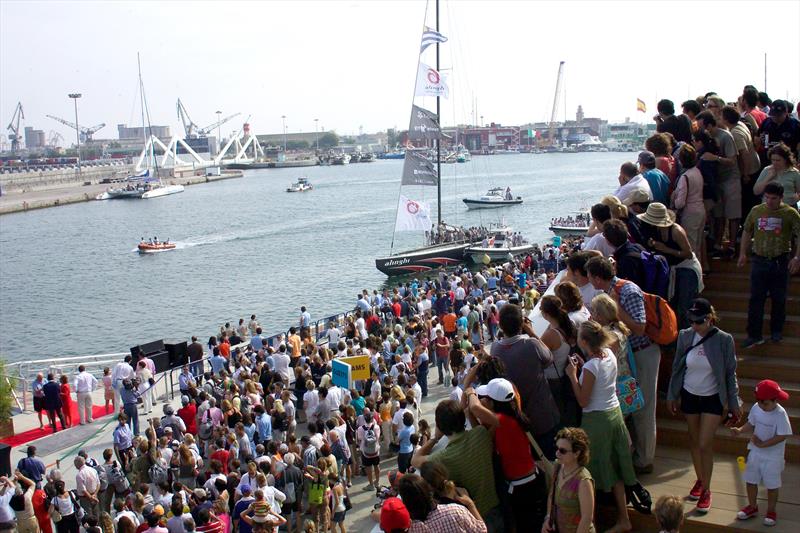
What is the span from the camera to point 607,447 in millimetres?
5129

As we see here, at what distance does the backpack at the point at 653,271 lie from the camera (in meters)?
6.34

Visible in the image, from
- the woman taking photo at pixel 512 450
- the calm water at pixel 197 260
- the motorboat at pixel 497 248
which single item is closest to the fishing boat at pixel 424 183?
the motorboat at pixel 497 248

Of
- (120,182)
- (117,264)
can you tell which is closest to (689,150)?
(117,264)

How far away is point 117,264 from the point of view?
64.2 metres

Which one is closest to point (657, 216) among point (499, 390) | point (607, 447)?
point (607, 447)

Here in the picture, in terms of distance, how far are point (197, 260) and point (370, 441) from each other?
5423 centimetres

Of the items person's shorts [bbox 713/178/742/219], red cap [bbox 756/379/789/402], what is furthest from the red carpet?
red cap [bbox 756/379/789/402]

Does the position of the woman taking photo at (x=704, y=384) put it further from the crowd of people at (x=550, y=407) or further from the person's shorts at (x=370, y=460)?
the person's shorts at (x=370, y=460)

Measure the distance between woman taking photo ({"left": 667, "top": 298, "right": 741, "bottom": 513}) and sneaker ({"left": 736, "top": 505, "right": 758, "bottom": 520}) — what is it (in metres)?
0.20

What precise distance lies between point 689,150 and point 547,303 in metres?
3.41

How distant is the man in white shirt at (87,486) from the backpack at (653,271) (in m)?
8.11

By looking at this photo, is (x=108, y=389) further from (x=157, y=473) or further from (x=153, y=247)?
(x=153, y=247)

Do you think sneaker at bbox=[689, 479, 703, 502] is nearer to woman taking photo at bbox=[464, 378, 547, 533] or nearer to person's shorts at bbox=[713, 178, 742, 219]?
woman taking photo at bbox=[464, 378, 547, 533]

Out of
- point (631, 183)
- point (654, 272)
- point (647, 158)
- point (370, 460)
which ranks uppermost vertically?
point (647, 158)
